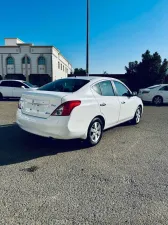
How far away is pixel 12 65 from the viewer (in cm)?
3691

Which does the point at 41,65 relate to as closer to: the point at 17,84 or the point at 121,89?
the point at 17,84

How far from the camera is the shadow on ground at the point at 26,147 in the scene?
3.63 m

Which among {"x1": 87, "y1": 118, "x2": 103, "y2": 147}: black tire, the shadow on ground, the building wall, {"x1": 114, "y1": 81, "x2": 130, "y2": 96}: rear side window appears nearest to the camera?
the shadow on ground

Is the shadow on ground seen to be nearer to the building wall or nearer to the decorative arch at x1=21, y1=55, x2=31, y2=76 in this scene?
the building wall

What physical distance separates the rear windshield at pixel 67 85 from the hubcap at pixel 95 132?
94 centimetres

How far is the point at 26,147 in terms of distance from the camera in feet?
13.5

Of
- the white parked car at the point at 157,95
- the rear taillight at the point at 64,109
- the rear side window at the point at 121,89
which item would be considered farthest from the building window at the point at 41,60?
the rear taillight at the point at 64,109

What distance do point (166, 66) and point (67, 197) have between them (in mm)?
19611

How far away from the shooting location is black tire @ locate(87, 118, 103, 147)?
161 inches

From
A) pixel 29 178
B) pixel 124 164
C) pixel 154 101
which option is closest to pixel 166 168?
pixel 124 164

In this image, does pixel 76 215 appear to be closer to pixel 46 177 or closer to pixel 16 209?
pixel 16 209

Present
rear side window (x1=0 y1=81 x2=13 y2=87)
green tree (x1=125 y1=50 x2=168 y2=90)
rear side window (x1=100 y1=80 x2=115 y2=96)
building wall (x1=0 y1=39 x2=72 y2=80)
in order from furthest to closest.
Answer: building wall (x1=0 y1=39 x2=72 y2=80), green tree (x1=125 y1=50 x2=168 y2=90), rear side window (x1=0 y1=81 x2=13 y2=87), rear side window (x1=100 y1=80 x2=115 y2=96)

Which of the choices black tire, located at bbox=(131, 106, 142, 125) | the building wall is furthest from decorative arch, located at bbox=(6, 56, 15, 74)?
black tire, located at bbox=(131, 106, 142, 125)

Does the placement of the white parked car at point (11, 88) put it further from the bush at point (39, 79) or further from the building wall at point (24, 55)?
the building wall at point (24, 55)
